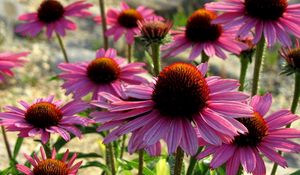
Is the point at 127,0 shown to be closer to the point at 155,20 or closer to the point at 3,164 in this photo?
the point at 3,164

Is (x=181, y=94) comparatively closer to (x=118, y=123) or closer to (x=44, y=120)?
(x=118, y=123)

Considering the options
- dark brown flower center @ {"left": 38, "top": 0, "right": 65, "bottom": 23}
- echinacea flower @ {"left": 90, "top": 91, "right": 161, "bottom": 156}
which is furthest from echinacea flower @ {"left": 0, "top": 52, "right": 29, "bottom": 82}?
echinacea flower @ {"left": 90, "top": 91, "right": 161, "bottom": 156}

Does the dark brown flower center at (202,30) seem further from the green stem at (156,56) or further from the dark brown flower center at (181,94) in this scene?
the dark brown flower center at (181,94)

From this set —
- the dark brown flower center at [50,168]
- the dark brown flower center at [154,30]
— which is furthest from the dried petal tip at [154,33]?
the dark brown flower center at [50,168]

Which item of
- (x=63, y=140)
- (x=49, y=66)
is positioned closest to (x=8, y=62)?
(x=63, y=140)

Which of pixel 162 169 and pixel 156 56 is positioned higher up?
pixel 156 56

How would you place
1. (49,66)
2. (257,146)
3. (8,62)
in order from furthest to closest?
(49,66) < (8,62) < (257,146)

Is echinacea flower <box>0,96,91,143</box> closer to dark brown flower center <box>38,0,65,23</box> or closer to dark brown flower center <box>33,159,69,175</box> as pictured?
dark brown flower center <box>33,159,69,175</box>
